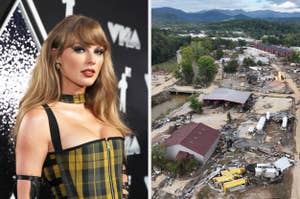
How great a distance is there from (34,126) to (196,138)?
161 inches

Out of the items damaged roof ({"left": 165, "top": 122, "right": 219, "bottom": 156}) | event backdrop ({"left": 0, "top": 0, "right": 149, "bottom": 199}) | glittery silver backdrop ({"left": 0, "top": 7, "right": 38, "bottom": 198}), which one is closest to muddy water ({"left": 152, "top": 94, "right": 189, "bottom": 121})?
damaged roof ({"left": 165, "top": 122, "right": 219, "bottom": 156})

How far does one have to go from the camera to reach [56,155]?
45 centimetres

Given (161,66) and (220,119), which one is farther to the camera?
(161,66)

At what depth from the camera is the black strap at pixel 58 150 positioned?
444mm

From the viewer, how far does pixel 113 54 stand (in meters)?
0.71

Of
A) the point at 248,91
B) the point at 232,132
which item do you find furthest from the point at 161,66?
the point at 232,132

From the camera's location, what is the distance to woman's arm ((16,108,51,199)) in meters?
0.43

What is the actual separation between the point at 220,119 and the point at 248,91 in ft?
5.69

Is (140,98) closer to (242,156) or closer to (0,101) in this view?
(0,101)

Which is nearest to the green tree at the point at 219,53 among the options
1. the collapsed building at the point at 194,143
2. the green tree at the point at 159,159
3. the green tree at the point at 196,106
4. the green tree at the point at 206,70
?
the green tree at the point at 206,70

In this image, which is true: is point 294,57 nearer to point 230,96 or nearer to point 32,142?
point 230,96

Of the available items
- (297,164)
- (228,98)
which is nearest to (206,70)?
(228,98)

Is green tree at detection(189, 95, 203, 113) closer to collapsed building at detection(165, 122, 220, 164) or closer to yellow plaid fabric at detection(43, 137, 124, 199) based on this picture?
collapsed building at detection(165, 122, 220, 164)

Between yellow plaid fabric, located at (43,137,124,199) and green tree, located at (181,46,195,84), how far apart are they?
785 centimetres
